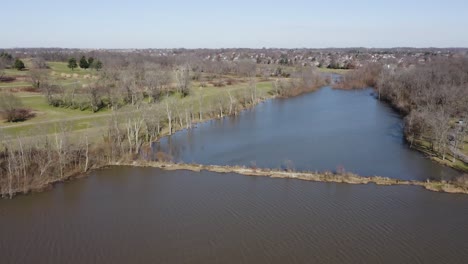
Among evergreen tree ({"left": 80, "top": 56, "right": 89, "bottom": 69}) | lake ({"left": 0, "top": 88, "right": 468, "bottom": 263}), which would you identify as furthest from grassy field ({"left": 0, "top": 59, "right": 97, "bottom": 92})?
lake ({"left": 0, "top": 88, "right": 468, "bottom": 263})

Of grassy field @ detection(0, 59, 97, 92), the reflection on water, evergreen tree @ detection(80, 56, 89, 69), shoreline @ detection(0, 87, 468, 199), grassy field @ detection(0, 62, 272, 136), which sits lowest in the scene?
shoreline @ detection(0, 87, 468, 199)

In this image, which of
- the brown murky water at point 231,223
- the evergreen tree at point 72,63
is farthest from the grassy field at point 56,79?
the brown murky water at point 231,223

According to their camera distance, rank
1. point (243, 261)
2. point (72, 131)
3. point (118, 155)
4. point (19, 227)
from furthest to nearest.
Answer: point (72, 131) → point (118, 155) → point (19, 227) → point (243, 261)

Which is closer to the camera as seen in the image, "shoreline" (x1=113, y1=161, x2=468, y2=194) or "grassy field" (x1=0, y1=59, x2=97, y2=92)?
"shoreline" (x1=113, y1=161, x2=468, y2=194)

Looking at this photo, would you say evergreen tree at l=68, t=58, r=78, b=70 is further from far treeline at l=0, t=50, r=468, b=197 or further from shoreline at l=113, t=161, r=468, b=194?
shoreline at l=113, t=161, r=468, b=194

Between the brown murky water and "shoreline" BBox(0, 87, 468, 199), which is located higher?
"shoreline" BBox(0, 87, 468, 199)

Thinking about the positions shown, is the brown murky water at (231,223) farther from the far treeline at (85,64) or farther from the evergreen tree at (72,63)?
the evergreen tree at (72,63)

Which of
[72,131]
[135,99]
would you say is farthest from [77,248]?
[135,99]

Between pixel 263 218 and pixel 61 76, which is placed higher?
pixel 61 76

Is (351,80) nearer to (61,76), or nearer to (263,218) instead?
(61,76)
